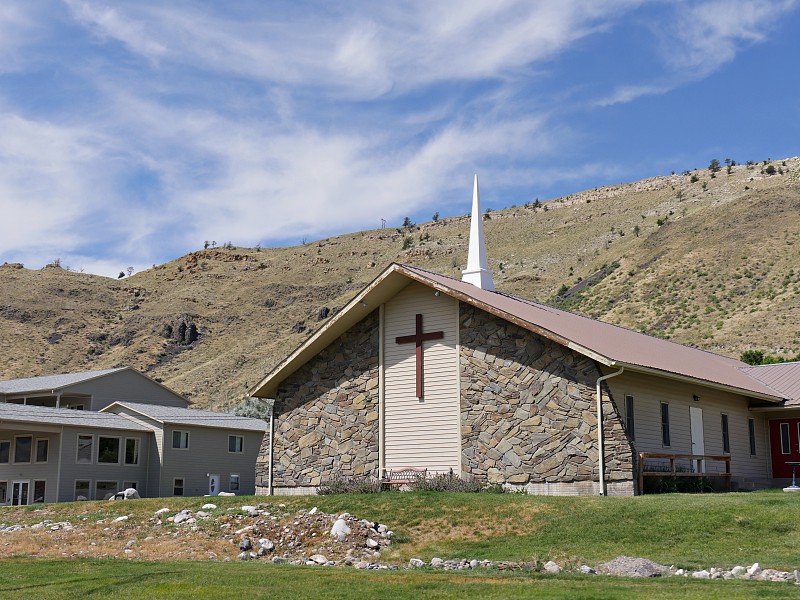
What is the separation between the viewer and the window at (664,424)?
28.0m

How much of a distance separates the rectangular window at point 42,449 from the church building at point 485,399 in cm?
1500

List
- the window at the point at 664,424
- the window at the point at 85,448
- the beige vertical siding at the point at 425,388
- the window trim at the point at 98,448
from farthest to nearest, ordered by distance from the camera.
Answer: the window trim at the point at 98,448
the window at the point at 85,448
the window at the point at 664,424
the beige vertical siding at the point at 425,388

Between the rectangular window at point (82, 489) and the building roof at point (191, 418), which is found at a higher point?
the building roof at point (191, 418)

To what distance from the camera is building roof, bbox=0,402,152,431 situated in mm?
39469

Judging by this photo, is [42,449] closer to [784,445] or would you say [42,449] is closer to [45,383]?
[45,383]

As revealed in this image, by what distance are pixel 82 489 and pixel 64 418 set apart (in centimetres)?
322

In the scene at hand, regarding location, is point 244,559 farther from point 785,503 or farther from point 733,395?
point 733,395

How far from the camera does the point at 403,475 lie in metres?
28.0

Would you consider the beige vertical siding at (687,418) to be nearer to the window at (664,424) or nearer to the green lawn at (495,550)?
the window at (664,424)

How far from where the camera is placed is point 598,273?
277 feet

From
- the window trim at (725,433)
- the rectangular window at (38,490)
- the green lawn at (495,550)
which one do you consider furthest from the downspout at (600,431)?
the rectangular window at (38,490)

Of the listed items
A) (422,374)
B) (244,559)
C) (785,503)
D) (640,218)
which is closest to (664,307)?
(640,218)

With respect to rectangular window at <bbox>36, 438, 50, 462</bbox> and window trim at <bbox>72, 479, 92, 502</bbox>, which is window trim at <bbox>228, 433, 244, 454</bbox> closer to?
window trim at <bbox>72, 479, 92, 502</bbox>

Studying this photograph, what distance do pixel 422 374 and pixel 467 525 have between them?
323 inches
